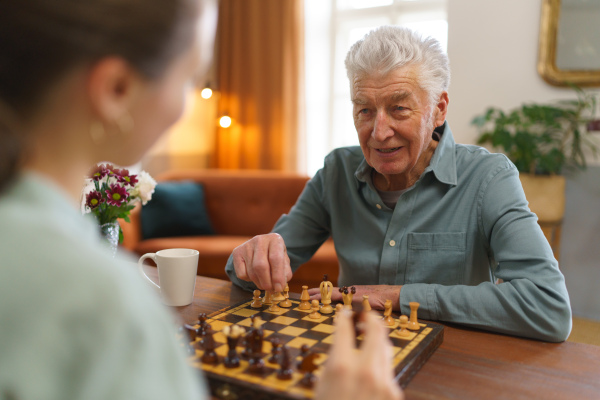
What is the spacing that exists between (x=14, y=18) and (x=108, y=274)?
0.27 metres

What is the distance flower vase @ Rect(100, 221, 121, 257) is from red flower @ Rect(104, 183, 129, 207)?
0.22 ft

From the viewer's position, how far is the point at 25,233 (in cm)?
44

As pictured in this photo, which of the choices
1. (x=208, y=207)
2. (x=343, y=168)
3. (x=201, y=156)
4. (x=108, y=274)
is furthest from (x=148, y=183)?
(x=201, y=156)

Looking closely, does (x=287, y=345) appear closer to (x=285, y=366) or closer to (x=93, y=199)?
(x=285, y=366)

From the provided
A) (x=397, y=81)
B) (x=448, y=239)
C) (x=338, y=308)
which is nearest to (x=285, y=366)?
(x=338, y=308)

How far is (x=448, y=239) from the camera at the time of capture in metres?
1.56

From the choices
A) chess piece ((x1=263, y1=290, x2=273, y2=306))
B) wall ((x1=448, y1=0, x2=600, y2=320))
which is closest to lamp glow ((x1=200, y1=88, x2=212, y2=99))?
wall ((x1=448, y1=0, x2=600, y2=320))

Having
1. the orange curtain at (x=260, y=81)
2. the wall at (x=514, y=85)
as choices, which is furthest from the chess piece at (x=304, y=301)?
the orange curtain at (x=260, y=81)

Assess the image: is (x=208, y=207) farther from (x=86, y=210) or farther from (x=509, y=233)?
(x=509, y=233)

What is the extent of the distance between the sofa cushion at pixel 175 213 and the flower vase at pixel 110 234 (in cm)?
244

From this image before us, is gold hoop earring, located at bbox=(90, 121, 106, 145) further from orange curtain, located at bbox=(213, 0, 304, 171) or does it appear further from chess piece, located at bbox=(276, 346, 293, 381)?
orange curtain, located at bbox=(213, 0, 304, 171)

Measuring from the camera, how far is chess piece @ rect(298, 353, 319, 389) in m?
0.79

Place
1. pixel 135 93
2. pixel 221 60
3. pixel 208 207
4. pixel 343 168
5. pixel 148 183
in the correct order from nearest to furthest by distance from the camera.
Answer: pixel 135 93
pixel 148 183
pixel 343 168
pixel 208 207
pixel 221 60

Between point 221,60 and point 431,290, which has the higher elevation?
point 221,60
